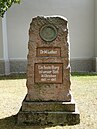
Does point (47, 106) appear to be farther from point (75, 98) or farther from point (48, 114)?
point (75, 98)

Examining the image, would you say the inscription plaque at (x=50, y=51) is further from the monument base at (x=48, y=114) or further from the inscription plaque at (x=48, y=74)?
the monument base at (x=48, y=114)

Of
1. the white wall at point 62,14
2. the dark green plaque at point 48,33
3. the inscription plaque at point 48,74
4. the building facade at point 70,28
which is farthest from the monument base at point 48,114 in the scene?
the white wall at point 62,14

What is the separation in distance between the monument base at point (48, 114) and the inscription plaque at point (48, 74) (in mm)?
423

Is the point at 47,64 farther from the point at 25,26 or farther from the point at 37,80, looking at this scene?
the point at 25,26

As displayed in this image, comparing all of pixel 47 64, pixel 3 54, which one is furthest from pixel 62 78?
pixel 3 54

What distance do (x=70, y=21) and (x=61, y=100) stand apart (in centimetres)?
851

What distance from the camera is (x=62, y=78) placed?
5.28 m

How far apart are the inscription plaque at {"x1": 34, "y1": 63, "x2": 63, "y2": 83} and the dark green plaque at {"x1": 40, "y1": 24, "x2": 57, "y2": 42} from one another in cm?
51

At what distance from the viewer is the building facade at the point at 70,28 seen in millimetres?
13211

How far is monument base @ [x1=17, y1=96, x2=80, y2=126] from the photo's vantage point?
202 inches

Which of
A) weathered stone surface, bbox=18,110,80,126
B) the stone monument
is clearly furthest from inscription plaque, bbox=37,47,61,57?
weathered stone surface, bbox=18,110,80,126

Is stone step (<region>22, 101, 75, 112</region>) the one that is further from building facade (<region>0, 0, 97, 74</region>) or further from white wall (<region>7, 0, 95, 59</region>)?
white wall (<region>7, 0, 95, 59</region>)

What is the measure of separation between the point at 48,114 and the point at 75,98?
7.80 ft

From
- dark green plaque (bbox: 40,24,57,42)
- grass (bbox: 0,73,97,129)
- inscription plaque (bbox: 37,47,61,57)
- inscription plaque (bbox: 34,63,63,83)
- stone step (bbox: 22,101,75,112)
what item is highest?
dark green plaque (bbox: 40,24,57,42)
